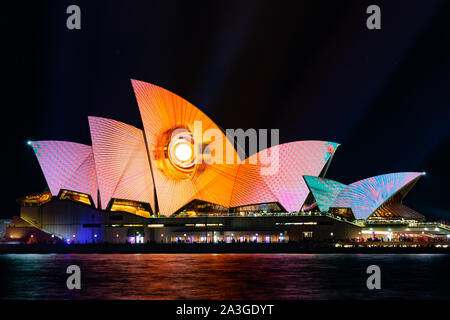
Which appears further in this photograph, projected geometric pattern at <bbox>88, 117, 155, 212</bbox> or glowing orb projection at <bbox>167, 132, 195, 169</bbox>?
glowing orb projection at <bbox>167, 132, 195, 169</bbox>

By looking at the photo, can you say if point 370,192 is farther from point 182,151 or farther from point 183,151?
point 182,151

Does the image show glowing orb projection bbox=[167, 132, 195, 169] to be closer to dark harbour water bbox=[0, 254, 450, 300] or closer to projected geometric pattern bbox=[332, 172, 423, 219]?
projected geometric pattern bbox=[332, 172, 423, 219]

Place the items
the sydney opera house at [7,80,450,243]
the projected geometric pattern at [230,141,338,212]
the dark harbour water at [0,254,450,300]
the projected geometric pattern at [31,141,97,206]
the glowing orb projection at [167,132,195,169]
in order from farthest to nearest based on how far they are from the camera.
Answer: the glowing orb projection at [167,132,195,169]
the projected geometric pattern at [31,141,97,206]
the projected geometric pattern at [230,141,338,212]
the sydney opera house at [7,80,450,243]
the dark harbour water at [0,254,450,300]

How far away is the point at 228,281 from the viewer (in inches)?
1326

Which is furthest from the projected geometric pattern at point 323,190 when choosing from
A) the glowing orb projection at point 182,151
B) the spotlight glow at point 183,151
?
the spotlight glow at point 183,151

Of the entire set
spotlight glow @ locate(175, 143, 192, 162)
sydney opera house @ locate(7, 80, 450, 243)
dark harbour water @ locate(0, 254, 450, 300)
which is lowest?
dark harbour water @ locate(0, 254, 450, 300)

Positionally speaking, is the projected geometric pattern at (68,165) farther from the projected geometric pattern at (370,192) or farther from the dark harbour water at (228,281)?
the projected geometric pattern at (370,192)

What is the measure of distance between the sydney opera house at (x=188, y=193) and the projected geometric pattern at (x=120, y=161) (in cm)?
12

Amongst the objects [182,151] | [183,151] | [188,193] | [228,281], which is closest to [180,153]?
[182,151]

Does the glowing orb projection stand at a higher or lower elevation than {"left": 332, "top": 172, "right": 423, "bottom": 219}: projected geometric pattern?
higher

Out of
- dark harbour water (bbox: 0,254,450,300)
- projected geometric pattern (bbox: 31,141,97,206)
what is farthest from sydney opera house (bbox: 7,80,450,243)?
dark harbour water (bbox: 0,254,450,300)

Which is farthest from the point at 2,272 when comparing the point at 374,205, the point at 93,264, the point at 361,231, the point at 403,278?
the point at 374,205

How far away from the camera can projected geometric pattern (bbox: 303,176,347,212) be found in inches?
2717

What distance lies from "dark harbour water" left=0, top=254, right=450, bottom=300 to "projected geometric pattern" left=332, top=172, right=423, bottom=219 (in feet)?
83.9
